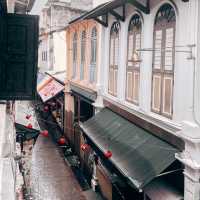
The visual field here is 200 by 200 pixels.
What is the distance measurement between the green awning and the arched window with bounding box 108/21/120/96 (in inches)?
41.7

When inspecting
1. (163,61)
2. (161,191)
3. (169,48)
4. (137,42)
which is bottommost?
(161,191)

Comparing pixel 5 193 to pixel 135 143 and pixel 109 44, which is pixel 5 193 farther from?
pixel 109 44

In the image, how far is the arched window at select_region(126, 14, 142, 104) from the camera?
1113cm

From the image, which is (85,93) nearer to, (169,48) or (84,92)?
(84,92)

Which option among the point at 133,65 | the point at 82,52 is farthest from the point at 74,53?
the point at 133,65

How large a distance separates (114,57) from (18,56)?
828cm

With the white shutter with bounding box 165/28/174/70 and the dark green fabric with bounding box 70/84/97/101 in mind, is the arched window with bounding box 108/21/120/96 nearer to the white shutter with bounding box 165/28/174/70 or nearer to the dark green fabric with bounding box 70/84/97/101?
the dark green fabric with bounding box 70/84/97/101

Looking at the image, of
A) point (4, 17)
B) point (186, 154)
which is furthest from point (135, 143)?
point (4, 17)

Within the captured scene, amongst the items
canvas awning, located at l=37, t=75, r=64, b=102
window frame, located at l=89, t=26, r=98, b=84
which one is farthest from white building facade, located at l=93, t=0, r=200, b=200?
canvas awning, located at l=37, t=75, r=64, b=102

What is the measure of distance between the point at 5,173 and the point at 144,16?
24.5 ft

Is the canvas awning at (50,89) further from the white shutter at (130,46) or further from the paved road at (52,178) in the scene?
the white shutter at (130,46)

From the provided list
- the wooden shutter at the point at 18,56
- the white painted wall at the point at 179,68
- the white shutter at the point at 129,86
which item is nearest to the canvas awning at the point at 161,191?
the white painted wall at the point at 179,68

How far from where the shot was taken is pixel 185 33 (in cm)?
813

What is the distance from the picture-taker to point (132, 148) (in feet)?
33.2
